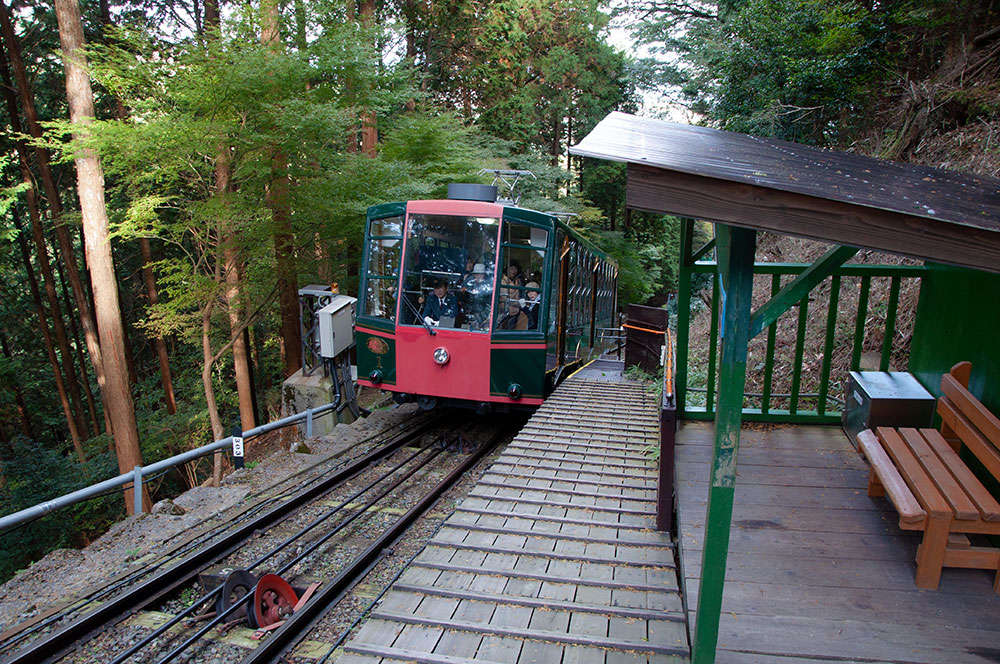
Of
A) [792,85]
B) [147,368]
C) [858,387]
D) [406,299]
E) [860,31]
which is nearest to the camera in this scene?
[858,387]

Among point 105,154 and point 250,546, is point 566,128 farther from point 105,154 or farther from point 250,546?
point 250,546

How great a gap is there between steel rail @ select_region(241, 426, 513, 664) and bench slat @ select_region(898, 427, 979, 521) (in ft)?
13.0

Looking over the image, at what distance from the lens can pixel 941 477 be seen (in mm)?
2916

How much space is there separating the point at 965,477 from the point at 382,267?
6.48 metres

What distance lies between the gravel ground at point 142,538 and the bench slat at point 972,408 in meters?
5.81

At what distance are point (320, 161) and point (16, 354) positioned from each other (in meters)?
16.7

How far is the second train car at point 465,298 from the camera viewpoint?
7379 mm

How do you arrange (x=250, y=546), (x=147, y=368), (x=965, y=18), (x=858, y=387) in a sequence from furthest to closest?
(x=147, y=368), (x=965, y=18), (x=250, y=546), (x=858, y=387)

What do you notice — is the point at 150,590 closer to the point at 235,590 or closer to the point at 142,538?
the point at 235,590

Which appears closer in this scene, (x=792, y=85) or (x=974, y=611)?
(x=974, y=611)

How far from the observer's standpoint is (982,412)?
290cm

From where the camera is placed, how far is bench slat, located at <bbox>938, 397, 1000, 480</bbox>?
2.71 metres

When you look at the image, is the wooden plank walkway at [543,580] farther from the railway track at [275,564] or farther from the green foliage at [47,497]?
the green foliage at [47,497]

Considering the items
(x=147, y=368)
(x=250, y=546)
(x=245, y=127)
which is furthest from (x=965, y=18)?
(x=147, y=368)
